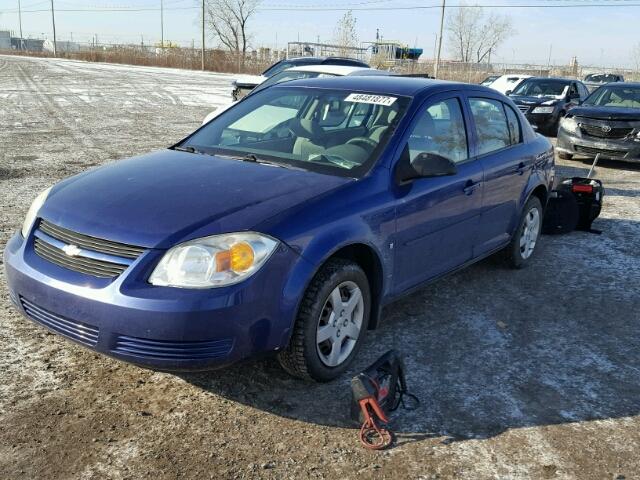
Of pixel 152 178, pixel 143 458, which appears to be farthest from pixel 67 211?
pixel 143 458

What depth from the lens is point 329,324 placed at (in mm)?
3387

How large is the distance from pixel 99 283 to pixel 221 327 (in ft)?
1.96

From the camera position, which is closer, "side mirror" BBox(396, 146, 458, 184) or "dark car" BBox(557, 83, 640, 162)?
"side mirror" BBox(396, 146, 458, 184)

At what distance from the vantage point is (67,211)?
3.23 metres

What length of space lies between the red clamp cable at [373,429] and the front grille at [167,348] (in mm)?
730

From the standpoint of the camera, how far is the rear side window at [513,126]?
532 cm

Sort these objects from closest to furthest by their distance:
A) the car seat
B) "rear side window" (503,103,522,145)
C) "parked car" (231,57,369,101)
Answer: the car seat < "rear side window" (503,103,522,145) < "parked car" (231,57,369,101)

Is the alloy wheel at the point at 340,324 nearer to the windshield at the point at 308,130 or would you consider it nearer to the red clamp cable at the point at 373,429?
the red clamp cable at the point at 373,429

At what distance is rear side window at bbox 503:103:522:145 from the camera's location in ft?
17.4

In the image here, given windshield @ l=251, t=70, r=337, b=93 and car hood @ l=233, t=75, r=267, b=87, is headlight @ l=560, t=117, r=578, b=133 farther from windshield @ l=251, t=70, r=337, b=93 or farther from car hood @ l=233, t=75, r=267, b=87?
car hood @ l=233, t=75, r=267, b=87

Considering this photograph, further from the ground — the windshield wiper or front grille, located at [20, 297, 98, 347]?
the windshield wiper

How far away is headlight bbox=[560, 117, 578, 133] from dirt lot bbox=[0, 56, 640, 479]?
6909 millimetres

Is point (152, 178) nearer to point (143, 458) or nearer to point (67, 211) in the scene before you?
point (67, 211)

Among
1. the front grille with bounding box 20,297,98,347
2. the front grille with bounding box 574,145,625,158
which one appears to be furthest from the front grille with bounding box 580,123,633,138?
the front grille with bounding box 20,297,98,347
